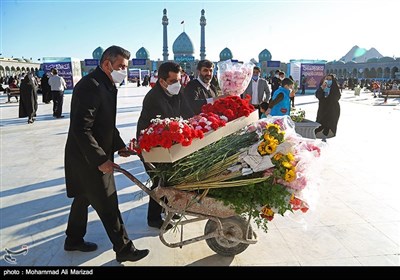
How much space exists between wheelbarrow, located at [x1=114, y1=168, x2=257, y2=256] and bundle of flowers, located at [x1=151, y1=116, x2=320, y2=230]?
0.07 meters

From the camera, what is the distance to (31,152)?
6.42 meters

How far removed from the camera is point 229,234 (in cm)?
265

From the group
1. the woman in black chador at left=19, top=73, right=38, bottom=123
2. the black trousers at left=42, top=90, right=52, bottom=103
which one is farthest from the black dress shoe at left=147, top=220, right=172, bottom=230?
the black trousers at left=42, top=90, right=52, bottom=103

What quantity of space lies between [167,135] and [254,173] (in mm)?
762

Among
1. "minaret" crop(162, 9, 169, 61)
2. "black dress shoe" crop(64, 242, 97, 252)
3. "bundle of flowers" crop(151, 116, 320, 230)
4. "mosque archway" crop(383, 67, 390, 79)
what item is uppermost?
"minaret" crop(162, 9, 169, 61)

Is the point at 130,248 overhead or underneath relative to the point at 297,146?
underneath

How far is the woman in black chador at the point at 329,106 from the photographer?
741cm

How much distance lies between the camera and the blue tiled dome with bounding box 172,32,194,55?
73.6 metres

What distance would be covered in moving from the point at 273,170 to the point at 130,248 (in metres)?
1.39

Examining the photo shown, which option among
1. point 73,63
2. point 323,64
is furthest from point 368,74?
point 73,63

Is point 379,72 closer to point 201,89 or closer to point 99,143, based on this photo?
point 201,89

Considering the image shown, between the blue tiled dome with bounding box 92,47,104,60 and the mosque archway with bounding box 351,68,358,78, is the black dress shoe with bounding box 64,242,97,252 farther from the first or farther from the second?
the mosque archway with bounding box 351,68,358,78

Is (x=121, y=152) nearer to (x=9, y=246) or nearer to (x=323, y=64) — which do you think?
(x=9, y=246)

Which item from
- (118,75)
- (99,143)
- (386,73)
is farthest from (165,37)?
(99,143)
